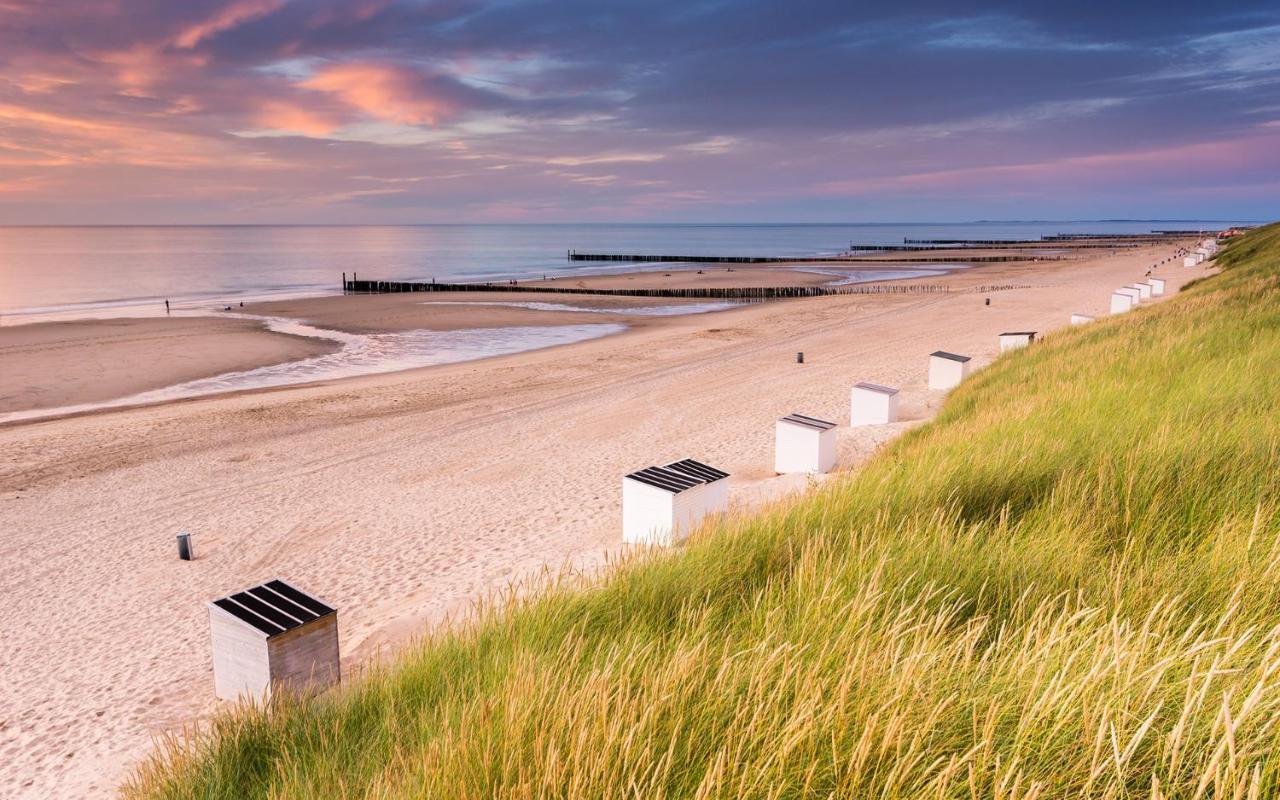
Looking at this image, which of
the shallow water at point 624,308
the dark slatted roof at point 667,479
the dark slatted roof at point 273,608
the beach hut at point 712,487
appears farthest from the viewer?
the shallow water at point 624,308

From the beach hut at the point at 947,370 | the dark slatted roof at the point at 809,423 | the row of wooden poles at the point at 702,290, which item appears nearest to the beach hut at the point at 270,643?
the dark slatted roof at the point at 809,423

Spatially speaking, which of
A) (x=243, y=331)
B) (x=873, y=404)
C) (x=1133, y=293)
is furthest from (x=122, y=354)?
(x=1133, y=293)

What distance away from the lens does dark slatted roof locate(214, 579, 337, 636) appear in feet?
20.2

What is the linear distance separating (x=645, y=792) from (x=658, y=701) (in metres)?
0.28

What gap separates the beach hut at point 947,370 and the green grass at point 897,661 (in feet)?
37.1

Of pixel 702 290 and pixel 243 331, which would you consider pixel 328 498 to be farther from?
pixel 702 290

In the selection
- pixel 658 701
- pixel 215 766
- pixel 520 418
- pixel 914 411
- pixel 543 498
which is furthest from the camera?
pixel 520 418

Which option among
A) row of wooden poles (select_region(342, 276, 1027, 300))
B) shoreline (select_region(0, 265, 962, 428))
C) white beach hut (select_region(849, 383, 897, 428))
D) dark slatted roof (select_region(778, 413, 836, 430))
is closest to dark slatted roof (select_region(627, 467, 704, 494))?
dark slatted roof (select_region(778, 413, 836, 430))

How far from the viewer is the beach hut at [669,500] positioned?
839 cm

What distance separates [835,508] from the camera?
16.3 feet

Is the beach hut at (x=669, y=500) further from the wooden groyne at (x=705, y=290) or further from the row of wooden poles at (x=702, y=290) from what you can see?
the row of wooden poles at (x=702, y=290)

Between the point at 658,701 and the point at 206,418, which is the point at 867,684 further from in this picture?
the point at 206,418

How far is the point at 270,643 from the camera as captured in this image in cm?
601

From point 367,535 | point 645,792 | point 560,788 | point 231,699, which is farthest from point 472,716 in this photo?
point 367,535
